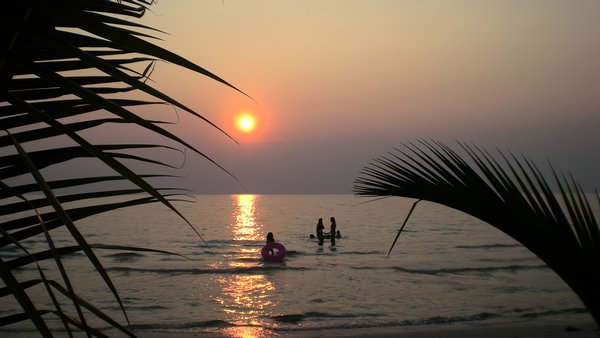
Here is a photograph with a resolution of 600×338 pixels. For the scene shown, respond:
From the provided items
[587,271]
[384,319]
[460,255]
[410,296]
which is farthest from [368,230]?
[587,271]

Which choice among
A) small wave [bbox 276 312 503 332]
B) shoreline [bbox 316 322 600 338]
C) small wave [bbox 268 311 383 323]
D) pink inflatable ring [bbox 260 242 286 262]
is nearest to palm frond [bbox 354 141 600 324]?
shoreline [bbox 316 322 600 338]

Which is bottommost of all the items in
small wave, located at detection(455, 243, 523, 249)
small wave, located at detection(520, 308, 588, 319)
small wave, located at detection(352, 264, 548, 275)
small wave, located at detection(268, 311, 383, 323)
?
small wave, located at detection(268, 311, 383, 323)

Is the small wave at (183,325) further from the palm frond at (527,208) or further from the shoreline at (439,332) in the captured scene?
the palm frond at (527,208)

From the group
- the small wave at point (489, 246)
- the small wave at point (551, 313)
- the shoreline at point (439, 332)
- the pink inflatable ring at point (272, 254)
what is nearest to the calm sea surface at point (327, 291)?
the small wave at point (551, 313)

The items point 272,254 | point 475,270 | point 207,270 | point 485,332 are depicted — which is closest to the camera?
point 485,332

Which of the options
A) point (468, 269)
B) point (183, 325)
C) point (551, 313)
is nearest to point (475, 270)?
point (468, 269)

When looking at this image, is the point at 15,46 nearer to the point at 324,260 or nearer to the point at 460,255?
the point at 324,260

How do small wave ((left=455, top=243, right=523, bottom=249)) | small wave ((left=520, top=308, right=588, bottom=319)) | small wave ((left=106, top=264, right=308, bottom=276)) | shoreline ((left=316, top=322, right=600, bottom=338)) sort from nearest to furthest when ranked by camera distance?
1. shoreline ((left=316, top=322, right=600, bottom=338))
2. small wave ((left=520, top=308, right=588, bottom=319))
3. small wave ((left=106, top=264, right=308, bottom=276))
4. small wave ((left=455, top=243, right=523, bottom=249))

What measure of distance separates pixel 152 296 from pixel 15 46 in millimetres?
19801

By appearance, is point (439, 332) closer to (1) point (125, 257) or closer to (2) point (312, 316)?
(2) point (312, 316)

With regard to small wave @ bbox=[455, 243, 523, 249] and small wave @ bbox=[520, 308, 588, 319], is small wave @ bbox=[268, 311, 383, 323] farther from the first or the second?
small wave @ bbox=[455, 243, 523, 249]

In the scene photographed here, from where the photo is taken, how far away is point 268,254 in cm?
2916

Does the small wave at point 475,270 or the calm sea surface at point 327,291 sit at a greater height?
the small wave at point 475,270

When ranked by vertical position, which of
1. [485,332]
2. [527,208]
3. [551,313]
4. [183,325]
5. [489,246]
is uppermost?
[527,208]
